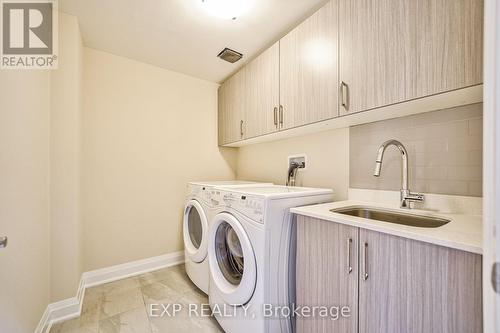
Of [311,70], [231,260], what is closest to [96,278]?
[231,260]

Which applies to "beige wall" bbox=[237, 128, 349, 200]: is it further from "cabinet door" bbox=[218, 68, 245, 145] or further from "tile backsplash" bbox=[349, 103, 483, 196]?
"cabinet door" bbox=[218, 68, 245, 145]

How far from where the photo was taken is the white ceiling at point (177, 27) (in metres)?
1.42

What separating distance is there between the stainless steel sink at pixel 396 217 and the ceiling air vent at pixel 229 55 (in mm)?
1700

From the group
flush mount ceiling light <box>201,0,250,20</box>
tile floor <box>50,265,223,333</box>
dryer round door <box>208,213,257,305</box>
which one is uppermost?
flush mount ceiling light <box>201,0,250,20</box>

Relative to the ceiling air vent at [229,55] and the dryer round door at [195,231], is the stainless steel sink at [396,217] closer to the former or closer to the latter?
the dryer round door at [195,231]

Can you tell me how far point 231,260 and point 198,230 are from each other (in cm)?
54

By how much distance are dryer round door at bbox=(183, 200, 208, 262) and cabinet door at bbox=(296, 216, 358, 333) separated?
2.76 feet

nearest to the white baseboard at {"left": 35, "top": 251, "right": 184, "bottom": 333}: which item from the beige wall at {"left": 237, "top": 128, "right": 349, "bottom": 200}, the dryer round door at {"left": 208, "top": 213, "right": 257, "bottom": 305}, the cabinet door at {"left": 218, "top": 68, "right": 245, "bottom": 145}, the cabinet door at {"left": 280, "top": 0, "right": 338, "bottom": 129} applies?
the dryer round door at {"left": 208, "top": 213, "right": 257, "bottom": 305}

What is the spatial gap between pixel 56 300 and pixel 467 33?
2813mm

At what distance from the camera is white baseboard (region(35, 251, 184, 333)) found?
4.74 feet

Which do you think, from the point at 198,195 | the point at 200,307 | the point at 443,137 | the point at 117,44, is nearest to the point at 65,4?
the point at 117,44

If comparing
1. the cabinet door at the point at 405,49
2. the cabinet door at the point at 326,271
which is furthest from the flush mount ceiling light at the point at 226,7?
the cabinet door at the point at 326,271

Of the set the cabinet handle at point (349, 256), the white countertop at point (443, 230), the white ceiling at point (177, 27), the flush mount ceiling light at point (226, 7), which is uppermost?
the white ceiling at point (177, 27)

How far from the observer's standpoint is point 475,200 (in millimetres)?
1033
